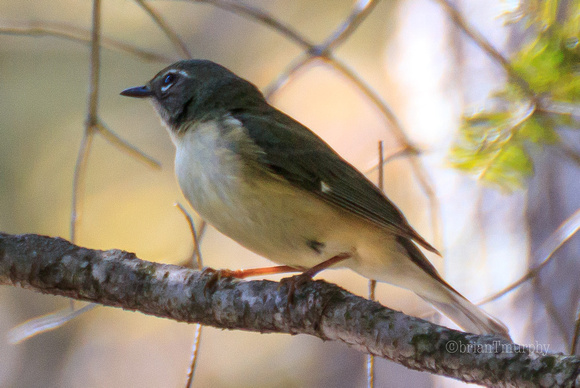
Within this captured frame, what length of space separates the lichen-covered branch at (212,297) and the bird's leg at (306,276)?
32mm

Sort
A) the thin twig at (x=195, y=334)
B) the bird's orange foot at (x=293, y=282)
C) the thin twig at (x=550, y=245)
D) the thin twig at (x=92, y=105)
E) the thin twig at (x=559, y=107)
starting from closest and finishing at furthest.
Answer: the bird's orange foot at (x=293, y=282) → the thin twig at (x=195, y=334) → the thin twig at (x=559, y=107) → the thin twig at (x=550, y=245) → the thin twig at (x=92, y=105)

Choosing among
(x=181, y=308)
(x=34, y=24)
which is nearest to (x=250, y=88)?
(x=34, y=24)

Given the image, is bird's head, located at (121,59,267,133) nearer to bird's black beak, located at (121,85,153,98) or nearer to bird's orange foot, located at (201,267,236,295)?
bird's black beak, located at (121,85,153,98)

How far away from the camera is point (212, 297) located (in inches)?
115

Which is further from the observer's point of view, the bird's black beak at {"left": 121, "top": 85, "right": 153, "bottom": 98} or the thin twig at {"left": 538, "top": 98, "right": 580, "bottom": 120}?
the bird's black beak at {"left": 121, "top": 85, "right": 153, "bottom": 98}

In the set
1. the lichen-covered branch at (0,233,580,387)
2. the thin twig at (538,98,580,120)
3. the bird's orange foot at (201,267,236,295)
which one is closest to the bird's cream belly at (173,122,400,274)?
the bird's orange foot at (201,267,236,295)

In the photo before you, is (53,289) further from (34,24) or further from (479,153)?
(479,153)

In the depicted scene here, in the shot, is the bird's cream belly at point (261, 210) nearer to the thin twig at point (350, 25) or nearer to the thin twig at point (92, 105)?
the thin twig at point (92, 105)

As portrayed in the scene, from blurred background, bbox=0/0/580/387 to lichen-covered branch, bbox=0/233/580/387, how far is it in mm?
1466

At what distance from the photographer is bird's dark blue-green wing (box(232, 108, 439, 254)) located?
3566 millimetres

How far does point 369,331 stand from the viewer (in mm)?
2445

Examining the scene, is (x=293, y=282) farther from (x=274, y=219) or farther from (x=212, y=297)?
(x=274, y=219)

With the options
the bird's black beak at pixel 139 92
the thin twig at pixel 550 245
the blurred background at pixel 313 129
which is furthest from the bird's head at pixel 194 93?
the thin twig at pixel 550 245

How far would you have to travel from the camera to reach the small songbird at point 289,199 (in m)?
3.33
